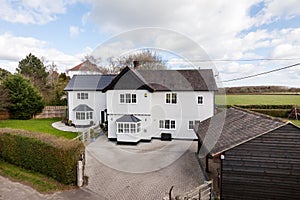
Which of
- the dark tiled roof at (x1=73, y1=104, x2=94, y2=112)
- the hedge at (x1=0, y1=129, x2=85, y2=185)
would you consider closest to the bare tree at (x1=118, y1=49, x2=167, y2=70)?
the dark tiled roof at (x1=73, y1=104, x2=94, y2=112)

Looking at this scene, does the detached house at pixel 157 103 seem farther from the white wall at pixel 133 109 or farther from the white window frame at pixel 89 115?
the white window frame at pixel 89 115

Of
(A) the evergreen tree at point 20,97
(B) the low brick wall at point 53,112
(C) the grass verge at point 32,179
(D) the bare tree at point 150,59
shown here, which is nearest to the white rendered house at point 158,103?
(C) the grass verge at point 32,179

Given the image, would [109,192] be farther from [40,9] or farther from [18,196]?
[40,9]

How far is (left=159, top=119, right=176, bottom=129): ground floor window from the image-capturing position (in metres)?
18.8

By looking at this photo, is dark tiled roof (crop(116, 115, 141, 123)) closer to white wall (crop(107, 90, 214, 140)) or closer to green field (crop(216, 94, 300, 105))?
white wall (crop(107, 90, 214, 140))

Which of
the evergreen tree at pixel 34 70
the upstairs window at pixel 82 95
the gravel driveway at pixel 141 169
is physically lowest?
the gravel driveway at pixel 141 169

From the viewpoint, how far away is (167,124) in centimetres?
1880

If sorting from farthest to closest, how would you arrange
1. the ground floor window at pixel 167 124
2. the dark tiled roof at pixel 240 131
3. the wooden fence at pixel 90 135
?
the ground floor window at pixel 167 124 < the wooden fence at pixel 90 135 < the dark tiled roof at pixel 240 131

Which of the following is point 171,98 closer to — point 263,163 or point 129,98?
point 129,98

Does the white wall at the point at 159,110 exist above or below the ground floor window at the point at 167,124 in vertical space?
above

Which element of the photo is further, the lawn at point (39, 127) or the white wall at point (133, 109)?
the lawn at point (39, 127)

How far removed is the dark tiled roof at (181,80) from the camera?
18.5 m

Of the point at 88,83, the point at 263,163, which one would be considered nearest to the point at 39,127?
the point at 88,83

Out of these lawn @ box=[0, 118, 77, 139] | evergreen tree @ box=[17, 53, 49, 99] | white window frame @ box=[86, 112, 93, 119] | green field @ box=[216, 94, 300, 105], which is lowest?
lawn @ box=[0, 118, 77, 139]
